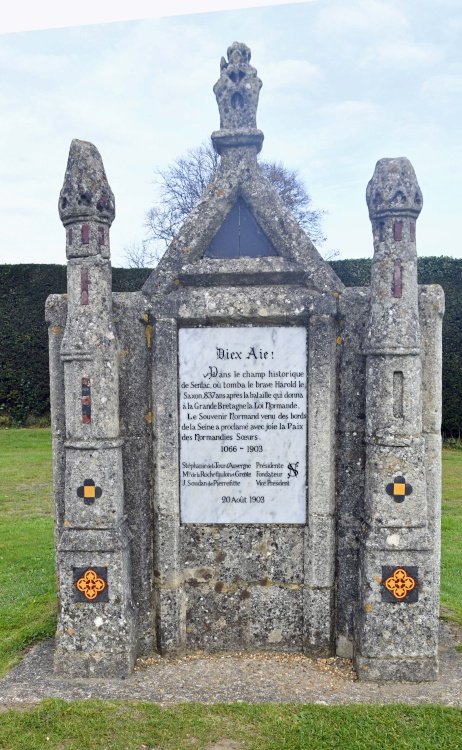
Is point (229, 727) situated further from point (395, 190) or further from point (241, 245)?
point (395, 190)

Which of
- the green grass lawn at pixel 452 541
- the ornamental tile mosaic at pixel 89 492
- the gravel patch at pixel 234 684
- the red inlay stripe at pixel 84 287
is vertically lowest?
the green grass lawn at pixel 452 541

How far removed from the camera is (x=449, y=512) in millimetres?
10203

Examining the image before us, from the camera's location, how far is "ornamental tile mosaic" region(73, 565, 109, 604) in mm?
4645

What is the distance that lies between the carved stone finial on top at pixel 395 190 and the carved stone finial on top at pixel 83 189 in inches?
79.7

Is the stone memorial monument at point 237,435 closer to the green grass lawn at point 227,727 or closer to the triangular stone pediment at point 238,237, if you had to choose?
the triangular stone pediment at point 238,237

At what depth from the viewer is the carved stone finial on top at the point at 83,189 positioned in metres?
4.62

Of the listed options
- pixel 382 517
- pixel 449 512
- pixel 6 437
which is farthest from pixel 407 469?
pixel 6 437

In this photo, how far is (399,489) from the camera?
4.53m

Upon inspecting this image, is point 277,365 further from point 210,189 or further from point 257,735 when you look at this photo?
point 257,735

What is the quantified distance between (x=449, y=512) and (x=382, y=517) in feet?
20.7

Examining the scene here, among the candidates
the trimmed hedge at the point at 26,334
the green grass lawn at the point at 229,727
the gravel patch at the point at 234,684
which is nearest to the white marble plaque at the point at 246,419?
the gravel patch at the point at 234,684

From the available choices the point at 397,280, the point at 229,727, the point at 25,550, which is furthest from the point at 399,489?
the point at 25,550

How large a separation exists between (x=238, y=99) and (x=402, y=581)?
3979mm

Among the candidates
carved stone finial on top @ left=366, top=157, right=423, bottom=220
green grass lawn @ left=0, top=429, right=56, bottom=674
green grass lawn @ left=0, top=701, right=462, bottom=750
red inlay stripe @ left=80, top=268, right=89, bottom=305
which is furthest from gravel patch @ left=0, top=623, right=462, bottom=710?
carved stone finial on top @ left=366, top=157, right=423, bottom=220
